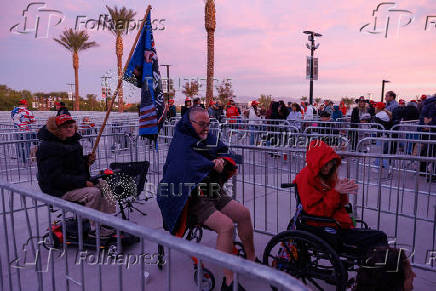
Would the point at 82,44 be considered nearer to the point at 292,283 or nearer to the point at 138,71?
the point at 138,71

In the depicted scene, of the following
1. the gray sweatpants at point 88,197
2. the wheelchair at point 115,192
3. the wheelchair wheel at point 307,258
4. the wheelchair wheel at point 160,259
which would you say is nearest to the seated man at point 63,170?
the gray sweatpants at point 88,197

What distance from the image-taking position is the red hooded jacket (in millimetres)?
3004

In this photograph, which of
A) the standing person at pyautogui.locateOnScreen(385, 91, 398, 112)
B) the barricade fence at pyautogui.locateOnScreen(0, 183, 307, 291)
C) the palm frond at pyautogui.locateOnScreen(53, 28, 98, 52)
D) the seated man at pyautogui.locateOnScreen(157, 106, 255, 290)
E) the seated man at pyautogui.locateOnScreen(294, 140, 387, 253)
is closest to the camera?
the barricade fence at pyautogui.locateOnScreen(0, 183, 307, 291)

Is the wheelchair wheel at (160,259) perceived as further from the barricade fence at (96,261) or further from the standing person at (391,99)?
the standing person at (391,99)

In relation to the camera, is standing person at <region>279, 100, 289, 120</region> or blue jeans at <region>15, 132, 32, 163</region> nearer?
blue jeans at <region>15, 132, 32, 163</region>

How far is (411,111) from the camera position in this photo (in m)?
9.99

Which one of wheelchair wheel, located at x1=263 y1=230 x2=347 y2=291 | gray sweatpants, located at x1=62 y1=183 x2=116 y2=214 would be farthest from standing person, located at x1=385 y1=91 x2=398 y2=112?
gray sweatpants, located at x1=62 y1=183 x2=116 y2=214

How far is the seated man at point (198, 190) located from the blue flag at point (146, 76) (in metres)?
1.72

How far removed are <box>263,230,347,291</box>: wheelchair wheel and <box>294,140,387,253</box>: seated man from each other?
177mm

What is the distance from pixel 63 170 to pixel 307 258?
290cm

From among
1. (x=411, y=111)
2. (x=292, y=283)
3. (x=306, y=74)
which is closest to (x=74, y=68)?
(x=306, y=74)

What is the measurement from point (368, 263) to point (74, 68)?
34362 mm

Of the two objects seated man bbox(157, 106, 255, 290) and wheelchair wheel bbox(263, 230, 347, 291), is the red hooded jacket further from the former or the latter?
seated man bbox(157, 106, 255, 290)

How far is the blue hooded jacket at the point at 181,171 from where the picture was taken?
10.0 feet
